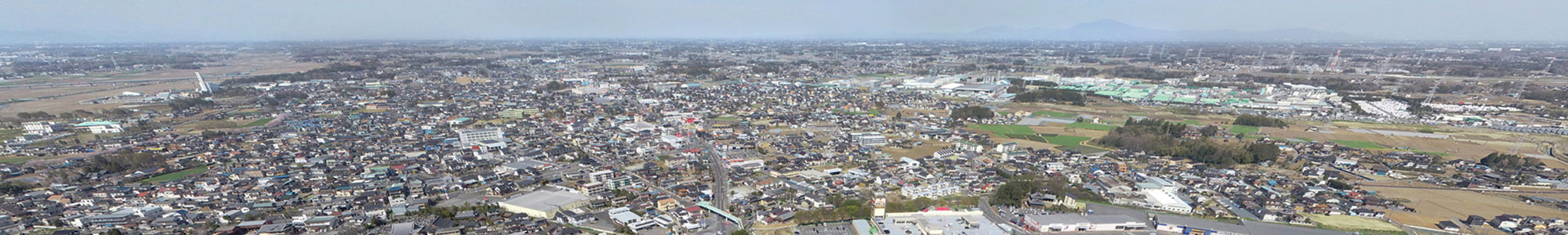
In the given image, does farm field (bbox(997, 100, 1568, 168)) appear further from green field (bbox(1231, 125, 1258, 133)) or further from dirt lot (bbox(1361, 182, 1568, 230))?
dirt lot (bbox(1361, 182, 1568, 230))

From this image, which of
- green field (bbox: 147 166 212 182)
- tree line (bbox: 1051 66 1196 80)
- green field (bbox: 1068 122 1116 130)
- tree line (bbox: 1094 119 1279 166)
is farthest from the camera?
tree line (bbox: 1051 66 1196 80)

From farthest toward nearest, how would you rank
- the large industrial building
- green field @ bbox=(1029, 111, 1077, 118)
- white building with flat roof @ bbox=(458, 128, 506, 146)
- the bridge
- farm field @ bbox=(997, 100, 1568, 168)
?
1. green field @ bbox=(1029, 111, 1077, 118)
2. farm field @ bbox=(997, 100, 1568, 168)
3. white building with flat roof @ bbox=(458, 128, 506, 146)
4. the bridge
5. the large industrial building

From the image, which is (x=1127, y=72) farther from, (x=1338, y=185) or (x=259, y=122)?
(x=259, y=122)

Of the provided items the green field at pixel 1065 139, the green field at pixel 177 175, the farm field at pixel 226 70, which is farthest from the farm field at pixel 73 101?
the green field at pixel 1065 139

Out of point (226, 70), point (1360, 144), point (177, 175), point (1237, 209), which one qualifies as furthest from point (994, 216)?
point (226, 70)

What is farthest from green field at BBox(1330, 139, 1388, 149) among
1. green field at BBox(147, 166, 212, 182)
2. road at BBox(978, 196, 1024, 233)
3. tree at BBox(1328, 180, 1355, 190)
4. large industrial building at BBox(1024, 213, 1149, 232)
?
green field at BBox(147, 166, 212, 182)

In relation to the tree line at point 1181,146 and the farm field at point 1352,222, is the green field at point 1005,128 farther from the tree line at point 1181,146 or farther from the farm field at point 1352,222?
the farm field at point 1352,222
